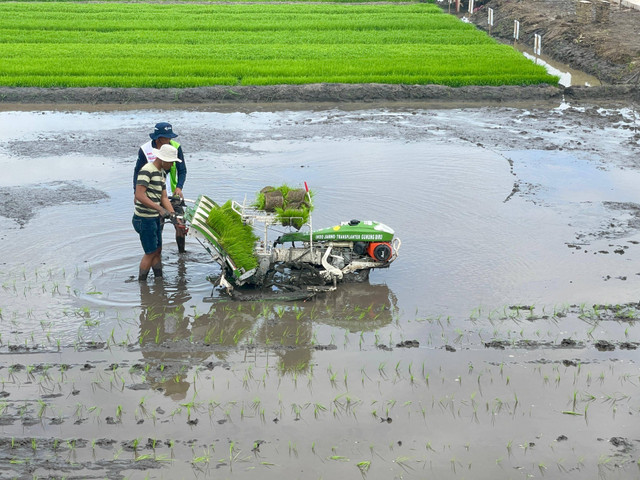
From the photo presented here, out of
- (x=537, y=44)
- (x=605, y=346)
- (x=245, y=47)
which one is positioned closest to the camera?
(x=605, y=346)

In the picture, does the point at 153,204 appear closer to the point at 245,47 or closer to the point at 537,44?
the point at 245,47

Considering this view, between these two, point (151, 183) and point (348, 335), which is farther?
point (151, 183)

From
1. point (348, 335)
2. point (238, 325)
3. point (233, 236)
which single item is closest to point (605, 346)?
point (348, 335)

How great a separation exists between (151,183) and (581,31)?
1840cm

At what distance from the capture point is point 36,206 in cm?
1002

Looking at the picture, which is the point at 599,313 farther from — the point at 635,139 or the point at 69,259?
the point at 635,139

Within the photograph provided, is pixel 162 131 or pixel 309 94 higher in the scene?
pixel 162 131

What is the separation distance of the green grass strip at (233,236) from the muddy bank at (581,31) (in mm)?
12428

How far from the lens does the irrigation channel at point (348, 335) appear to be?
525 centimetres

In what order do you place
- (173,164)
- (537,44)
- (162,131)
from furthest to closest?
(537,44) < (173,164) < (162,131)

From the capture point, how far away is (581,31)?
74.5 feet

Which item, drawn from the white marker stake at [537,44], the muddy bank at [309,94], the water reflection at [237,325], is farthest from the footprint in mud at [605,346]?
the white marker stake at [537,44]

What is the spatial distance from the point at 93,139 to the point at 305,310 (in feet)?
24.1

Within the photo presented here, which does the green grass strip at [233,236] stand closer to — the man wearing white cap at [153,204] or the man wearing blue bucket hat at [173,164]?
the man wearing white cap at [153,204]
